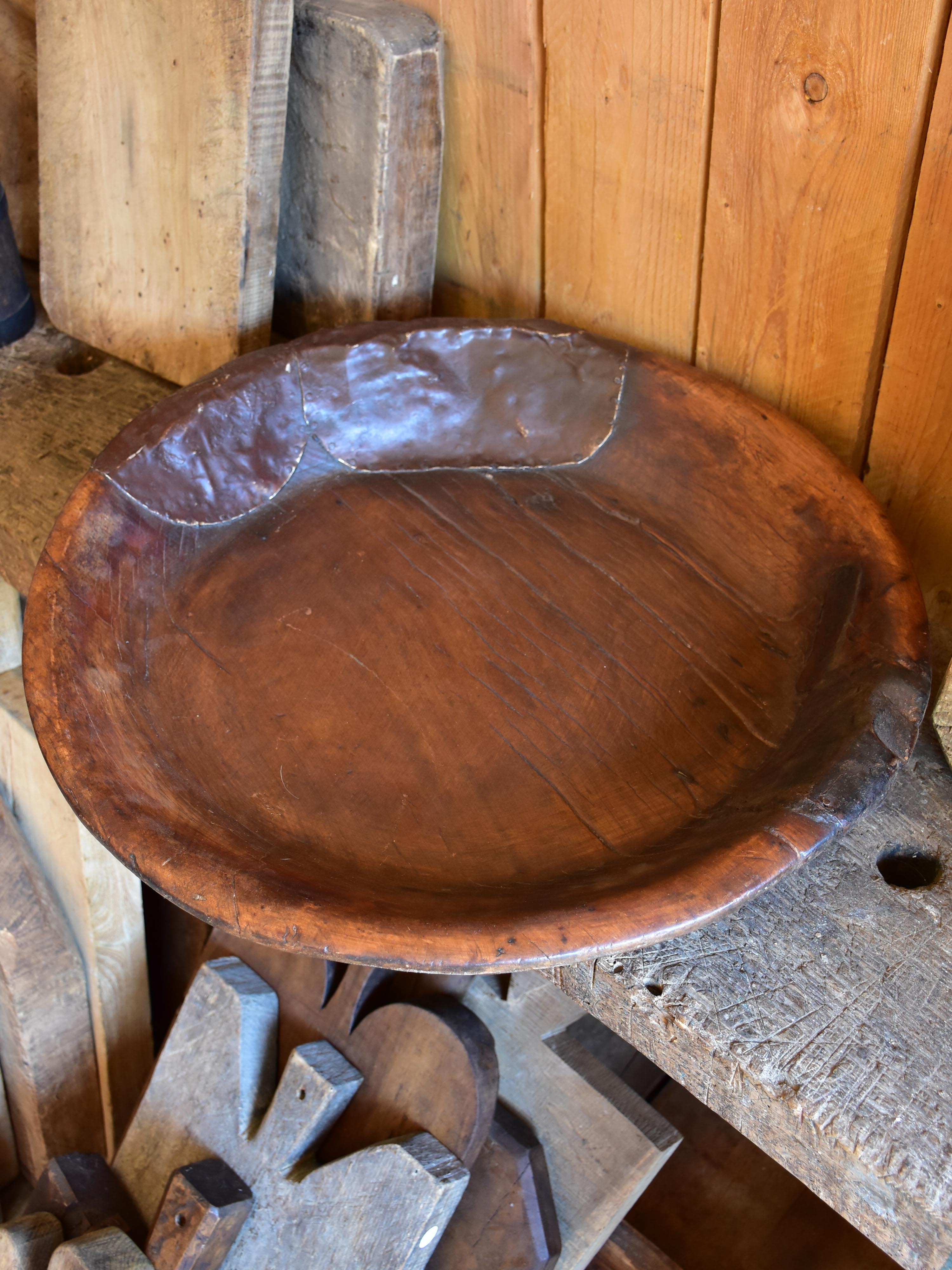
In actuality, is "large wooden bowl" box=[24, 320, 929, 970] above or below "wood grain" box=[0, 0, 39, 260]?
below

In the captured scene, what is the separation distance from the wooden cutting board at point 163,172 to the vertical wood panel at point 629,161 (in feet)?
0.86

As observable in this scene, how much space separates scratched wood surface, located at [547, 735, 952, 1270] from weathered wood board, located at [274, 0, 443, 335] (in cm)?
68

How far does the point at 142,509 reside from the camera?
83cm

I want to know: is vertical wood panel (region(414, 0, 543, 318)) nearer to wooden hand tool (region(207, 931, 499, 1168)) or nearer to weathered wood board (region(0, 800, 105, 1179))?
wooden hand tool (region(207, 931, 499, 1168))

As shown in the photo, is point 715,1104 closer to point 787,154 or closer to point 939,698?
point 939,698

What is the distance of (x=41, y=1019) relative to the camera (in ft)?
4.03

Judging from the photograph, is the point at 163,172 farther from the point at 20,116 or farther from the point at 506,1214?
the point at 506,1214

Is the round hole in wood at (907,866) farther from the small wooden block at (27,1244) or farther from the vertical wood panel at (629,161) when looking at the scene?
the small wooden block at (27,1244)

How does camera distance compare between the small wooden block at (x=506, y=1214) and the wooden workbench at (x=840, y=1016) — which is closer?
the wooden workbench at (x=840, y=1016)

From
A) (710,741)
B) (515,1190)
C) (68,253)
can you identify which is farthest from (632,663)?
(68,253)

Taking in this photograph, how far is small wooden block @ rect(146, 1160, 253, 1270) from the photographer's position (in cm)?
97

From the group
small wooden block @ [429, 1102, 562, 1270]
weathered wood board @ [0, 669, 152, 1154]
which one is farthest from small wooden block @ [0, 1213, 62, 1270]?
small wooden block @ [429, 1102, 562, 1270]

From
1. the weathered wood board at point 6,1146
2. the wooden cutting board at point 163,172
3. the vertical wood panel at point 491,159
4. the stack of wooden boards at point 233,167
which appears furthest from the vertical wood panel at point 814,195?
the weathered wood board at point 6,1146

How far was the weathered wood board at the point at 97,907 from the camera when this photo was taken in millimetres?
1165
